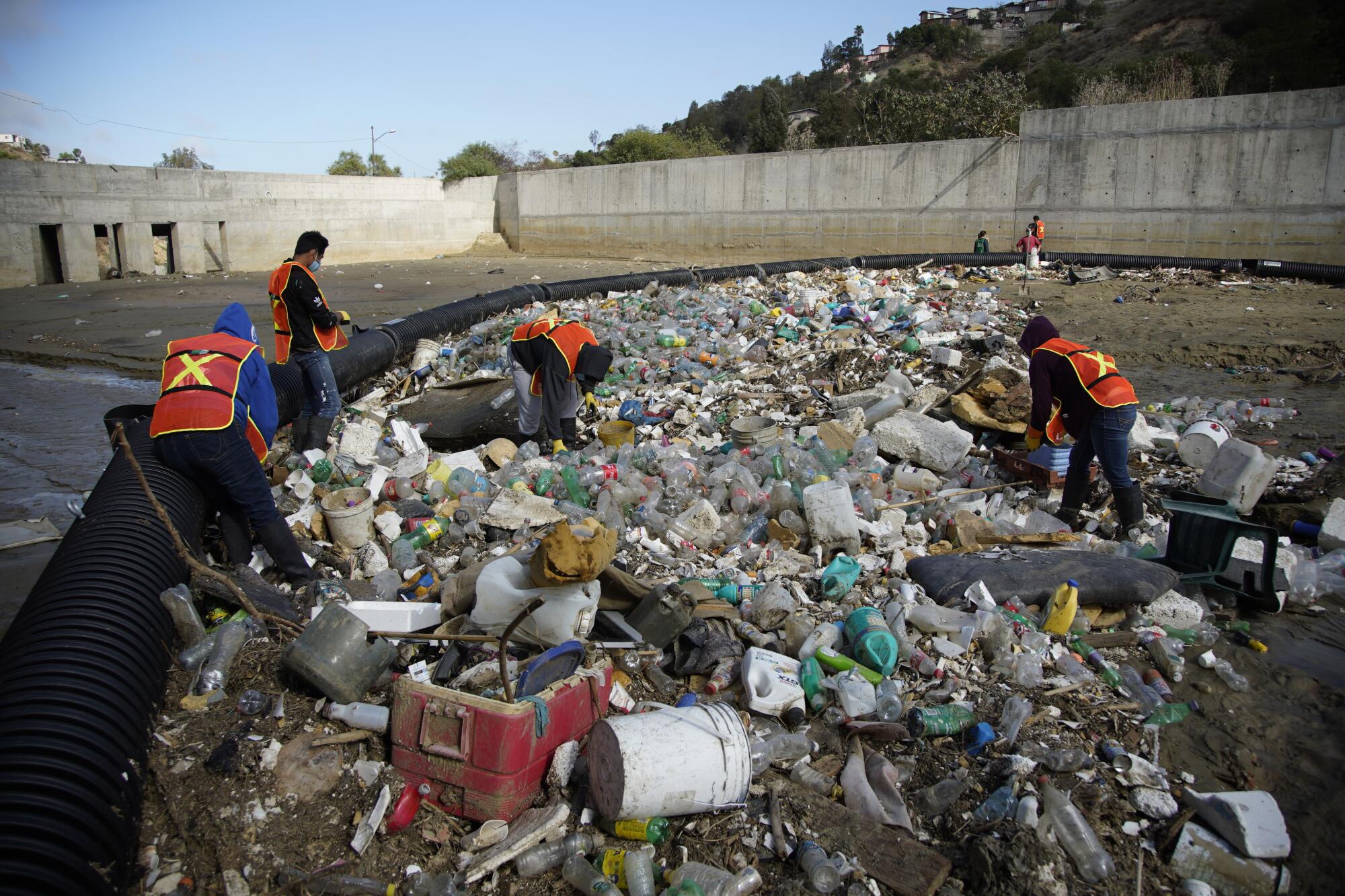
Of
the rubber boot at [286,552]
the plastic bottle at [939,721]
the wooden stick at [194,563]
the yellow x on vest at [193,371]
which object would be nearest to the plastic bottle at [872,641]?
the plastic bottle at [939,721]

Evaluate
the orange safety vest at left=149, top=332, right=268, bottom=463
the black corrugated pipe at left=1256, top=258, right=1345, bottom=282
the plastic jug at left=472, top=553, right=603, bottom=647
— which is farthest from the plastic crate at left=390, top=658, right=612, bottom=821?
the black corrugated pipe at left=1256, top=258, right=1345, bottom=282

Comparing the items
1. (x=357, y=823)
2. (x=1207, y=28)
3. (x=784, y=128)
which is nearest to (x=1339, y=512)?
(x=357, y=823)

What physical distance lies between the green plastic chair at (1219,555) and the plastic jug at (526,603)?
248 centimetres

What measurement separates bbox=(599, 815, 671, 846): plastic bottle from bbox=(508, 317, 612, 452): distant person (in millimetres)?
3155

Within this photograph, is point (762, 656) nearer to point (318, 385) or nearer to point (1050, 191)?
point (318, 385)

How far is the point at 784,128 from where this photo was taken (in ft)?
85.7

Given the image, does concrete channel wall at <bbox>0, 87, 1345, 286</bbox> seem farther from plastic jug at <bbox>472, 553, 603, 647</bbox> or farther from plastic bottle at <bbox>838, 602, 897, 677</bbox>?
plastic jug at <bbox>472, 553, 603, 647</bbox>

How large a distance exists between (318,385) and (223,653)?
105 inches

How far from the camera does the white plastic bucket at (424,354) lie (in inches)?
273

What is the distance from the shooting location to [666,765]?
211 centimetres

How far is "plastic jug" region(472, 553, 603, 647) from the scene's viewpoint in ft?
8.56

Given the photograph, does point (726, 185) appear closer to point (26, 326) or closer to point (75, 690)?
A: point (26, 326)

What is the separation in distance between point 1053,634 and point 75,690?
3119 millimetres

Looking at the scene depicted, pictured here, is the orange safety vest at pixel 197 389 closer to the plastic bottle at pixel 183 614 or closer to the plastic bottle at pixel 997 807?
the plastic bottle at pixel 183 614
